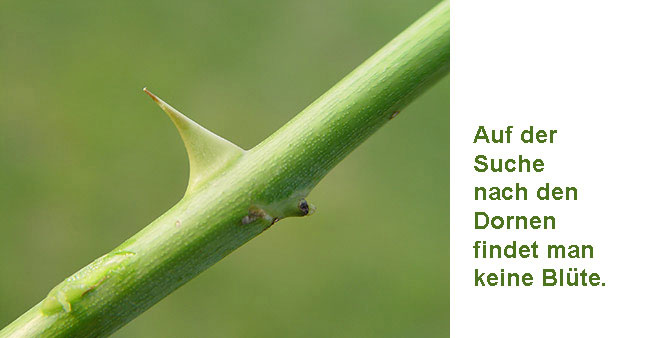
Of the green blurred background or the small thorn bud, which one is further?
the green blurred background

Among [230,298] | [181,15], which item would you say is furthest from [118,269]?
[181,15]

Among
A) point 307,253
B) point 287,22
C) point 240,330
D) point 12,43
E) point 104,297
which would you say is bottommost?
point 104,297

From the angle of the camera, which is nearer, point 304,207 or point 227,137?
point 304,207

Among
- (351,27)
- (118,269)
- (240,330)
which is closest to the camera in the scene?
(118,269)

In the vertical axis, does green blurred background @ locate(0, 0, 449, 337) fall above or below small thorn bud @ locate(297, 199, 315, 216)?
above

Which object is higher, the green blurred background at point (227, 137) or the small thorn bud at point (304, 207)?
the green blurred background at point (227, 137)

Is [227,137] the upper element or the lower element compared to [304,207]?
upper

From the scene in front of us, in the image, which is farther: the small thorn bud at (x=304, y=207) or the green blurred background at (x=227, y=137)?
the green blurred background at (x=227, y=137)

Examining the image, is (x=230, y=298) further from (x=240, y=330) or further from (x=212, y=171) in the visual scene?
(x=212, y=171)
